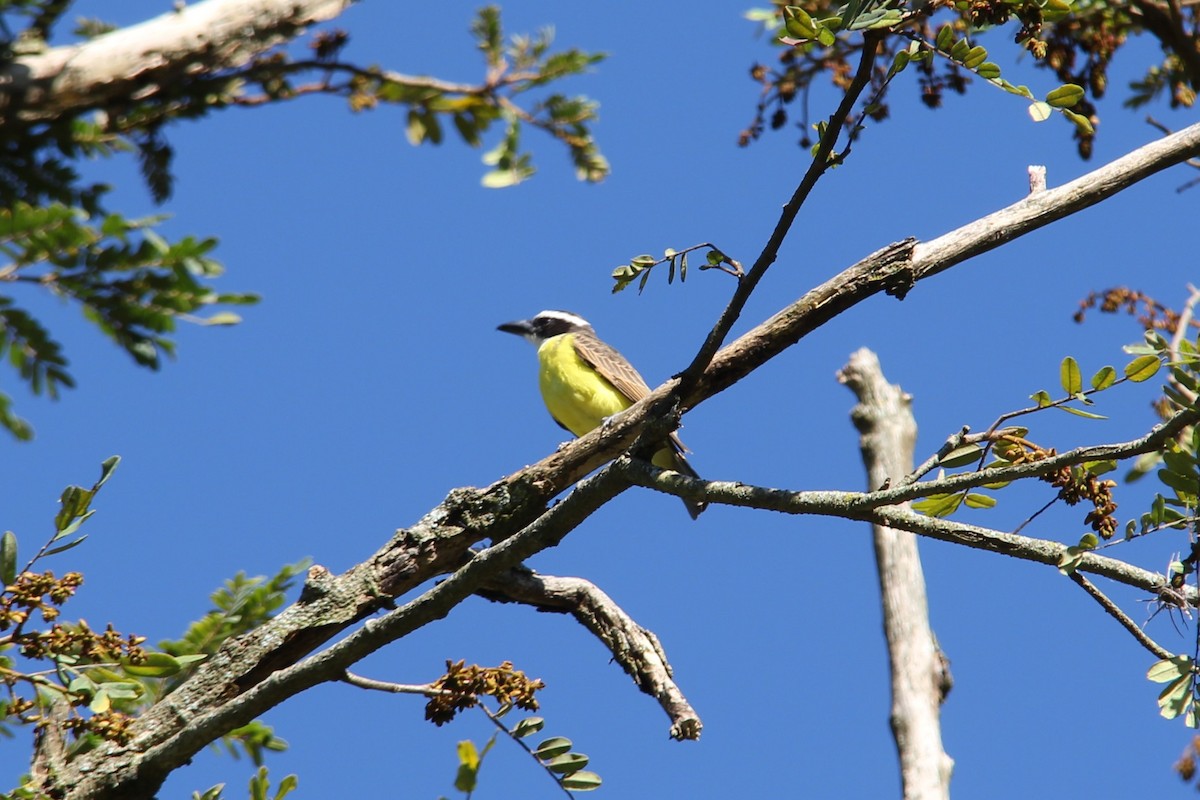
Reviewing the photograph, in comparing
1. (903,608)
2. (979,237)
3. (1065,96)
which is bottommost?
(1065,96)

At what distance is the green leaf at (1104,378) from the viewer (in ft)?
9.64

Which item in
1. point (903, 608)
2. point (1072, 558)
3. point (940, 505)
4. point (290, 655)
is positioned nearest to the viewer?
point (1072, 558)

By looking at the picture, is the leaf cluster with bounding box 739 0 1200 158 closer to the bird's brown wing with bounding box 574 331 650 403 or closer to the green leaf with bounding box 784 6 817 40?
the green leaf with bounding box 784 6 817 40

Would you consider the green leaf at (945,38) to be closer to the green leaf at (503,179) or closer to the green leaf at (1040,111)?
the green leaf at (1040,111)

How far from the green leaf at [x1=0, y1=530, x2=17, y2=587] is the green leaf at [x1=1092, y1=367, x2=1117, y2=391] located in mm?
2887

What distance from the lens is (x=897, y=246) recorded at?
131 inches

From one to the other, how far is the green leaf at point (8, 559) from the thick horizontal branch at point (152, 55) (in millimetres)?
1771

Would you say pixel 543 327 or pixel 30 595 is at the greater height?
pixel 543 327

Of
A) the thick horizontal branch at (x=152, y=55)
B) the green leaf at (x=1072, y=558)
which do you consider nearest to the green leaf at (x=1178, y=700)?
the green leaf at (x=1072, y=558)

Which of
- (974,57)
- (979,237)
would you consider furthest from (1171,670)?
(974,57)

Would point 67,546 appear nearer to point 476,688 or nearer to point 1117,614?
point 476,688

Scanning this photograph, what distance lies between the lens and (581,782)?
338 centimetres

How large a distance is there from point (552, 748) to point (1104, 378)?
179 centimetres

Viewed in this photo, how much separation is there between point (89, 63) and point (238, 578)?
2653 millimetres
